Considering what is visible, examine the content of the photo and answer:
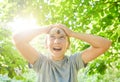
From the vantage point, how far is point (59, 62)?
260 centimetres

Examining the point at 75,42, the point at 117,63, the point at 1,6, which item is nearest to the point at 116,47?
the point at 117,63

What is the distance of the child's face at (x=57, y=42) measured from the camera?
2.58 metres

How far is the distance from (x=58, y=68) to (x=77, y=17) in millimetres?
3917

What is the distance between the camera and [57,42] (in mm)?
2570

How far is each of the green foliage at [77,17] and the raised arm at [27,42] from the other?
117 inches

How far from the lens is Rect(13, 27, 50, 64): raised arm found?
2.66m

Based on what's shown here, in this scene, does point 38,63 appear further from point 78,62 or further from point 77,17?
point 77,17

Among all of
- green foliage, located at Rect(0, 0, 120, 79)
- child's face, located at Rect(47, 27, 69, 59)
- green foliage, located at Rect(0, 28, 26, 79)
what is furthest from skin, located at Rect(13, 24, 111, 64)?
green foliage, located at Rect(0, 28, 26, 79)

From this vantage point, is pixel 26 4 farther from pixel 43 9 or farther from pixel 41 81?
pixel 41 81

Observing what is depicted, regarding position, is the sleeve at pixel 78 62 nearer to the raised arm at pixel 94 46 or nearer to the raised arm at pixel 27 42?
the raised arm at pixel 94 46

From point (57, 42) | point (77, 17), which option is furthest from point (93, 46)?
point (77, 17)

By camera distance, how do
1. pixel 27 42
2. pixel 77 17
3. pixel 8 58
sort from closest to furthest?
pixel 27 42 < pixel 8 58 < pixel 77 17

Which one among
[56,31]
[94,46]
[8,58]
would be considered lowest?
[8,58]

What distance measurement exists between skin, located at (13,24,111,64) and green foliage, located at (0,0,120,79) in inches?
110
